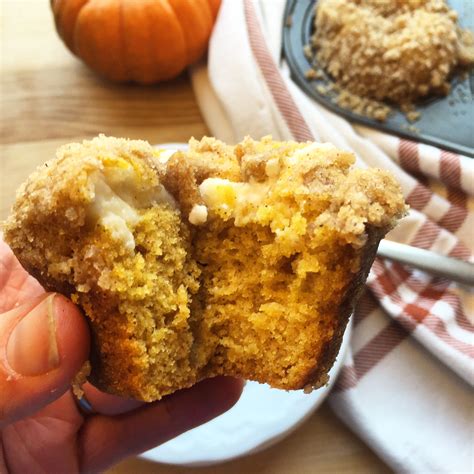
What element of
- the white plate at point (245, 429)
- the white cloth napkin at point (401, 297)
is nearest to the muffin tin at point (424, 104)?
the white cloth napkin at point (401, 297)

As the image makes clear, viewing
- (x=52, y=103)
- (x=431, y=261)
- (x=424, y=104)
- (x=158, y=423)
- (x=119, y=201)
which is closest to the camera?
(x=119, y=201)

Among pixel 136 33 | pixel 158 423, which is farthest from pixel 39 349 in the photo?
pixel 136 33

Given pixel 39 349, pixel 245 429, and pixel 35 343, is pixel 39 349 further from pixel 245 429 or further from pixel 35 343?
pixel 245 429

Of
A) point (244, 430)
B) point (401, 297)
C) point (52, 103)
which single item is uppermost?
point (52, 103)

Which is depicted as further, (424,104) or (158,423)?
(424,104)

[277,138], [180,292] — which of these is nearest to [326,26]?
[277,138]

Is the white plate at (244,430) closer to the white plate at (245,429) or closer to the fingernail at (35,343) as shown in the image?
the white plate at (245,429)

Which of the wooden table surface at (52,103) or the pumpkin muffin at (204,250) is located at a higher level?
the pumpkin muffin at (204,250)

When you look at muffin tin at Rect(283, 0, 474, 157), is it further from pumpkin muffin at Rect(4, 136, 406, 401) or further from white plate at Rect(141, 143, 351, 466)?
pumpkin muffin at Rect(4, 136, 406, 401)
